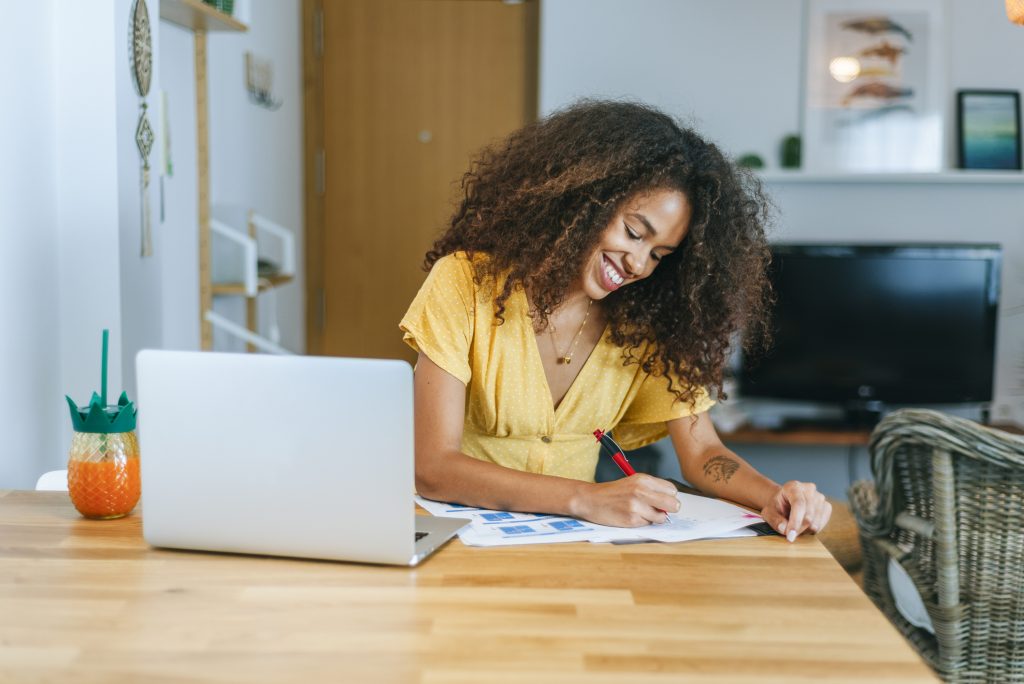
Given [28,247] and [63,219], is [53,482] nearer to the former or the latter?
[28,247]

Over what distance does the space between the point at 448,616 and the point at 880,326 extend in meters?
3.03

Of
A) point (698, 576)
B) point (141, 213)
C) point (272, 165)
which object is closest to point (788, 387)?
point (272, 165)

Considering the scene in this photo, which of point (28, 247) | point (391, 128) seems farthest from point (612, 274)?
point (391, 128)

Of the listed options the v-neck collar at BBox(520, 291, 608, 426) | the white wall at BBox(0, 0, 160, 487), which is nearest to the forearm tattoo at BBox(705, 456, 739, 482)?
the v-neck collar at BBox(520, 291, 608, 426)

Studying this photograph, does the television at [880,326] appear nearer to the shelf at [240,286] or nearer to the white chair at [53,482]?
the shelf at [240,286]

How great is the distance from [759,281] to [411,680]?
110 cm

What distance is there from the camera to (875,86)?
3.69 m

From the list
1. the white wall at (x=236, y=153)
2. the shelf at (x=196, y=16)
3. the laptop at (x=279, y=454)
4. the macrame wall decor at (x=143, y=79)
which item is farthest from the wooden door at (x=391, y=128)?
the laptop at (x=279, y=454)

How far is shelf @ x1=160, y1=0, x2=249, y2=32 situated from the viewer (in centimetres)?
245

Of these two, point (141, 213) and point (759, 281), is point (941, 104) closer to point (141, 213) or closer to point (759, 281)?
point (759, 281)

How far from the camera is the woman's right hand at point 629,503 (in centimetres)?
136

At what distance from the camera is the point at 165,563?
47.6 inches

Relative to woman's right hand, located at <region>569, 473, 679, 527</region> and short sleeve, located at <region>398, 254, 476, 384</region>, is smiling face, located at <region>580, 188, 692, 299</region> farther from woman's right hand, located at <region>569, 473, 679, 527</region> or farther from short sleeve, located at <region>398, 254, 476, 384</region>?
woman's right hand, located at <region>569, 473, 679, 527</region>

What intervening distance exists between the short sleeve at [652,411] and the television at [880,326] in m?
1.89
